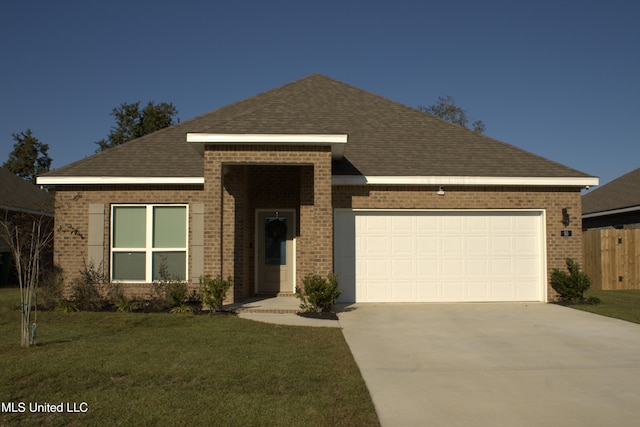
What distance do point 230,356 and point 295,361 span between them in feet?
2.91

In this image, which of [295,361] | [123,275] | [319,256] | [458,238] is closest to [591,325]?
[458,238]

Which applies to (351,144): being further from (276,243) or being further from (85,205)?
(85,205)

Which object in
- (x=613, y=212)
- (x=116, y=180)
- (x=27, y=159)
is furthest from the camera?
(x=27, y=159)

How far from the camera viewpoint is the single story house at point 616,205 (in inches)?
746

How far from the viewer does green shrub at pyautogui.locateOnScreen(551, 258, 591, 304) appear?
468 inches

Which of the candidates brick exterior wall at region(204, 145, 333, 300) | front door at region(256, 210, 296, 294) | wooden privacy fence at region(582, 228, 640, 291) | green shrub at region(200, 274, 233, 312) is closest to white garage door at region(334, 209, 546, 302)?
brick exterior wall at region(204, 145, 333, 300)

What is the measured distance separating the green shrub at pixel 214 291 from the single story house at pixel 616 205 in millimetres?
15299

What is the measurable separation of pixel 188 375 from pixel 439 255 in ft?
25.8

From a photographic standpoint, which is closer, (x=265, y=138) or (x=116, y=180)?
(x=265, y=138)

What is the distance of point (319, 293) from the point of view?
10336 millimetres

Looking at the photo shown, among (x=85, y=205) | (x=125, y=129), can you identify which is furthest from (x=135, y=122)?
(x=85, y=205)

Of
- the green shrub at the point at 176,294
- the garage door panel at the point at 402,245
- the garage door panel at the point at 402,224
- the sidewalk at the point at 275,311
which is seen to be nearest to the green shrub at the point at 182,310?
the green shrub at the point at 176,294

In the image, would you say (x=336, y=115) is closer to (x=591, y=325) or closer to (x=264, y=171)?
(x=264, y=171)

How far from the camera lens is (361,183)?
39.4ft
